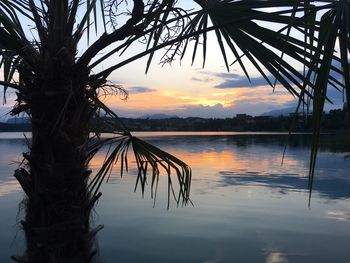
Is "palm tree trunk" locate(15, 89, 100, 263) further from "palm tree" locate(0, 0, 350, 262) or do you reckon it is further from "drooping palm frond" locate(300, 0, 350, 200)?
"drooping palm frond" locate(300, 0, 350, 200)

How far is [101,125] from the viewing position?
4020 mm

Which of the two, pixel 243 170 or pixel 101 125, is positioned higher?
pixel 101 125

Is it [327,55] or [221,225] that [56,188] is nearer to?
[327,55]

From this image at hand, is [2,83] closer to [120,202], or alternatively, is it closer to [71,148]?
[71,148]

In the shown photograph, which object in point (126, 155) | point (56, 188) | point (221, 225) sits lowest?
point (221, 225)

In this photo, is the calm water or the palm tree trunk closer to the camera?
the palm tree trunk

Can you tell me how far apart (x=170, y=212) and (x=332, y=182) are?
33.7 ft

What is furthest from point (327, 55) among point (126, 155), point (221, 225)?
point (221, 225)

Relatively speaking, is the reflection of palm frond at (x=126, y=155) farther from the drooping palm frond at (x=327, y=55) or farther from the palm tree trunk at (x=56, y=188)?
the drooping palm frond at (x=327, y=55)

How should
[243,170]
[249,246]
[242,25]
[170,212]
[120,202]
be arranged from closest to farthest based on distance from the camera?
1. [242,25]
2. [249,246]
3. [170,212]
4. [120,202]
5. [243,170]

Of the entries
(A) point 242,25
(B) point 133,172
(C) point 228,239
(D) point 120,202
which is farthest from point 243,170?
(A) point 242,25

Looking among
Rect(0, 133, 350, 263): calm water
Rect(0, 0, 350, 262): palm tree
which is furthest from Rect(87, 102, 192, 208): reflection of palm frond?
Rect(0, 133, 350, 263): calm water

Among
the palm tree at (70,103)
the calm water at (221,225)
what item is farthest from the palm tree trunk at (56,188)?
the calm water at (221,225)

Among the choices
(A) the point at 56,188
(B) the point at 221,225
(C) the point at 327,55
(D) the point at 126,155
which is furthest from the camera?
(B) the point at 221,225
